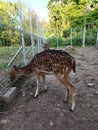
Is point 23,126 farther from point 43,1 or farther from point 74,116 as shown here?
point 43,1

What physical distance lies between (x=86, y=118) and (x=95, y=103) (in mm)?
698

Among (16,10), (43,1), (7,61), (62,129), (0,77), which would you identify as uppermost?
(43,1)

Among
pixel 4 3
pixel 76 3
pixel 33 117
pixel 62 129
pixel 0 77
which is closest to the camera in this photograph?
pixel 62 129

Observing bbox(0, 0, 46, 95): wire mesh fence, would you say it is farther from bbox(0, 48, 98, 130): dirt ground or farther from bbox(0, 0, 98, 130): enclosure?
bbox(0, 48, 98, 130): dirt ground

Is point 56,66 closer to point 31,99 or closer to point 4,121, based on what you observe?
point 31,99

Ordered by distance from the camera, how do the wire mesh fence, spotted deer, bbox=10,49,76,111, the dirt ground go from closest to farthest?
the dirt ground < spotted deer, bbox=10,49,76,111 < the wire mesh fence

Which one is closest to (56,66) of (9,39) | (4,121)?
(4,121)

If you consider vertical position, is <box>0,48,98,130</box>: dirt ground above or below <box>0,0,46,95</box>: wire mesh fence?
below

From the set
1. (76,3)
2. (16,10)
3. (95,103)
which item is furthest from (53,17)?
(95,103)

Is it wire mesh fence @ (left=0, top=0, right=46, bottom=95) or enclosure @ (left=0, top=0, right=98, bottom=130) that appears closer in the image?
enclosure @ (left=0, top=0, right=98, bottom=130)

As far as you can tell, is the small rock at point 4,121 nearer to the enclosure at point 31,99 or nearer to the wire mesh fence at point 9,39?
the enclosure at point 31,99

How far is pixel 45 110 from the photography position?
127 inches

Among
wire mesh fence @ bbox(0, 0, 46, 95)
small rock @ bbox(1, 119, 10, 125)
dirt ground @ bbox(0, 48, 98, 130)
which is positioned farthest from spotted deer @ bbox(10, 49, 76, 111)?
small rock @ bbox(1, 119, 10, 125)

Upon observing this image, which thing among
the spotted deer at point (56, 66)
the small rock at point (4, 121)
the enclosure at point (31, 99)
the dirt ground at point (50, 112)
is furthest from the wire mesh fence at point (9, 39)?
the small rock at point (4, 121)
